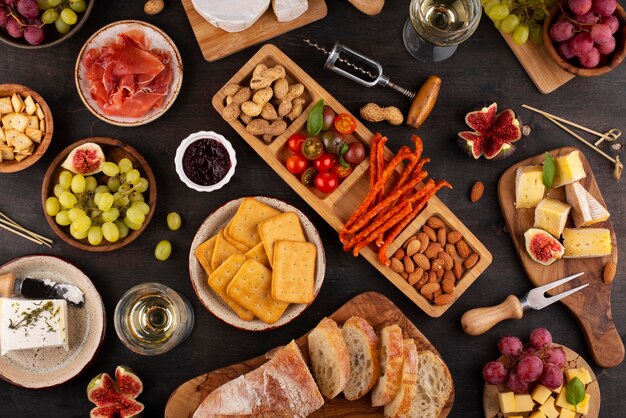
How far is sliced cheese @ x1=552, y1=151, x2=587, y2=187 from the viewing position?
79.9 inches

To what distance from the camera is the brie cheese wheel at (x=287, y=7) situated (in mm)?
2016

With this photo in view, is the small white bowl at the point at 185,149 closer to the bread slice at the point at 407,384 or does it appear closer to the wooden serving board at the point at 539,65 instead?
the bread slice at the point at 407,384

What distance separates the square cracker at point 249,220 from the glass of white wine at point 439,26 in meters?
0.78

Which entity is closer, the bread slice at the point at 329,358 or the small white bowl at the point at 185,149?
the bread slice at the point at 329,358

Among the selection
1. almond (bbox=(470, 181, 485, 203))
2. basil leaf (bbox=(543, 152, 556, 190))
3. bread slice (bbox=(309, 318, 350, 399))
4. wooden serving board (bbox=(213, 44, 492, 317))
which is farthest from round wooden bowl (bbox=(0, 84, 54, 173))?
basil leaf (bbox=(543, 152, 556, 190))

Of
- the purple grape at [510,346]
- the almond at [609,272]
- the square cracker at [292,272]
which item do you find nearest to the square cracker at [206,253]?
the square cracker at [292,272]

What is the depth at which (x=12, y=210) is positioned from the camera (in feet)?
6.84

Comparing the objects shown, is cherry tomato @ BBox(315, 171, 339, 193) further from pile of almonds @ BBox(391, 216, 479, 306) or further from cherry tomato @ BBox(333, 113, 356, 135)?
pile of almonds @ BBox(391, 216, 479, 306)

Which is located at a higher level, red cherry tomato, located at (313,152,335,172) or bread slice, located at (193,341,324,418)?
red cherry tomato, located at (313,152,335,172)

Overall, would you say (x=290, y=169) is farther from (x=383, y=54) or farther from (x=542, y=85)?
(x=542, y=85)

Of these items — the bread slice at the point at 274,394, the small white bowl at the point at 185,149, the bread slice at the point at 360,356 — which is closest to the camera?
the bread slice at the point at 274,394

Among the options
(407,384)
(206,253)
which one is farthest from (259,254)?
(407,384)

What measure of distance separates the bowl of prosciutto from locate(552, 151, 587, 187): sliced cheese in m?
1.34

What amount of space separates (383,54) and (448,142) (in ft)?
1.30
